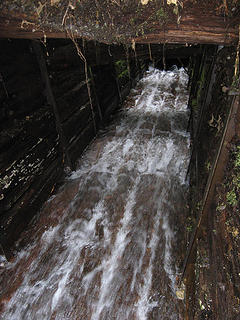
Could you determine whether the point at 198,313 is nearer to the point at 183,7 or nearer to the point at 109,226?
the point at 109,226

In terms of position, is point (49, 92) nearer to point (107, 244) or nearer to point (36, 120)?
point (36, 120)

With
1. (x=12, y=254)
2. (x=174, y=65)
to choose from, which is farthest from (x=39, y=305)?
(x=174, y=65)

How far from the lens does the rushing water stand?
3.17m

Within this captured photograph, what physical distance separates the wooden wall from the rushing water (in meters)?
0.55

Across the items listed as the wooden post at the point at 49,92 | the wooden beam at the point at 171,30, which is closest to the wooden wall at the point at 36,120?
the wooden post at the point at 49,92

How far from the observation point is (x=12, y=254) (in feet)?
12.7

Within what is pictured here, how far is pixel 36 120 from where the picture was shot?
417cm

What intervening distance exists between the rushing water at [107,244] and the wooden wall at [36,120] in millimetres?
554

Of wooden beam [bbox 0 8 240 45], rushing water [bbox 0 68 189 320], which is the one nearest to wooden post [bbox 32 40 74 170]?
rushing water [bbox 0 68 189 320]

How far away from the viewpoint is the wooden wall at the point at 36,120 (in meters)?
3.52

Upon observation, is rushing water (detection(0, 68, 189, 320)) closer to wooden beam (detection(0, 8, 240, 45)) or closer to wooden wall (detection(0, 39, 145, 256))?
wooden wall (detection(0, 39, 145, 256))

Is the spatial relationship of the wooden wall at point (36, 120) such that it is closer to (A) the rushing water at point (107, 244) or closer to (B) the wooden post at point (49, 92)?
(B) the wooden post at point (49, 92)

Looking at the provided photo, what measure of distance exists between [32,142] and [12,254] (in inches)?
84.3

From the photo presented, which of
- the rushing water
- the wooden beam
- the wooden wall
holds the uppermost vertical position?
the wooden beam
